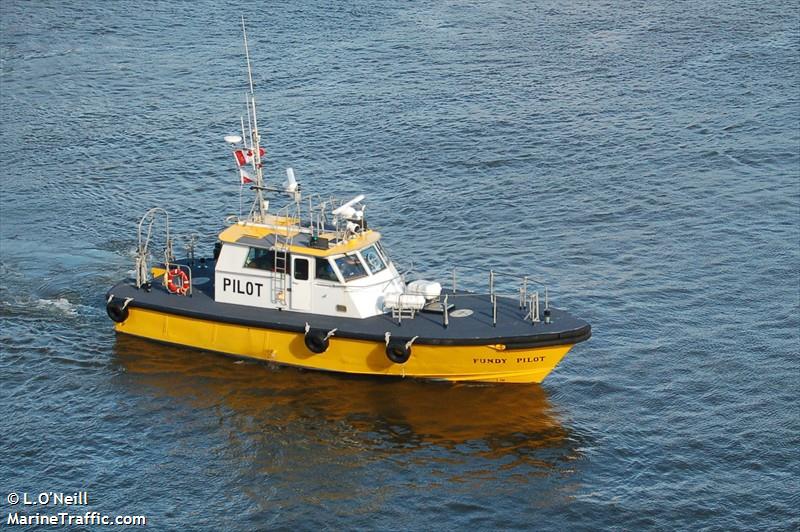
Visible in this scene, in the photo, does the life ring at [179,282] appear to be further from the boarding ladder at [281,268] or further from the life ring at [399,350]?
the life ring at [399,350]

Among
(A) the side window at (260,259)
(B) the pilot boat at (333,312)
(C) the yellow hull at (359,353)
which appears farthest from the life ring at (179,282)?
(A) the side window at (260,259)

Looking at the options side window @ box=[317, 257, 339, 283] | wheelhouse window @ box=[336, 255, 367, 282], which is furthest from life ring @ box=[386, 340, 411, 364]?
side window @ box=[317, 257, 339, 283]

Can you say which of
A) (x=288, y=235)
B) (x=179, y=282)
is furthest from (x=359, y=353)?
(x=179, y=282)

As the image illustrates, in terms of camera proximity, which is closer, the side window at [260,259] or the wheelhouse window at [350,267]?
the wheelhouse window at [350,267]

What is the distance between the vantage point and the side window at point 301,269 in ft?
113

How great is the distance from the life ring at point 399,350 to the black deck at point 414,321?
189 millimetres

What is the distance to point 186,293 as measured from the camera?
36.5m

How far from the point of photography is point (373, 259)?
3503 centimetres

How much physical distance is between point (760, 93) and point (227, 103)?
946 inches

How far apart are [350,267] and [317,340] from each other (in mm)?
2235

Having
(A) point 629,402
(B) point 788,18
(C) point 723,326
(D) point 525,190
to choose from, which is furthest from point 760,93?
(A) point 629,402

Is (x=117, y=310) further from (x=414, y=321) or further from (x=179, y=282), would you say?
(x=414, y=321)

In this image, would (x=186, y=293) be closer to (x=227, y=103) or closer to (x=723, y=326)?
(x=723, y=326)

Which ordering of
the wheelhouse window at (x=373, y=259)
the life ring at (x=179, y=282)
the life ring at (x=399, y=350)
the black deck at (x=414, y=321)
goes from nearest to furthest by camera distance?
the black deck at (x=414, y=321) < the life ring at (x=399, y=350) < the wheelhouse window at (x=373, y=259) < the life ring at (x=179, y=282)
